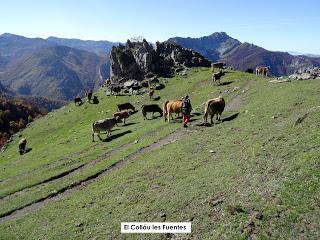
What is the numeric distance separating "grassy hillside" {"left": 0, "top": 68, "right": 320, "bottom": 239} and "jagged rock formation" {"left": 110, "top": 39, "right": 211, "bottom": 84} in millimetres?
55320

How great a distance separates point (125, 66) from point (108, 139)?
5963 centimetres

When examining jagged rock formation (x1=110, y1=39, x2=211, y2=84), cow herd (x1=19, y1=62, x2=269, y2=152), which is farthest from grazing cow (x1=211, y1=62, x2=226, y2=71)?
cow herd (x1=19, y1=62, x2=269, y2=152)

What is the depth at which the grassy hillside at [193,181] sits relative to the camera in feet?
59.5

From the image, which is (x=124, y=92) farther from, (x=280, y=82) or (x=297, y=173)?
(x=297, y=173)

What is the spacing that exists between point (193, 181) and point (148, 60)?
80.3 m

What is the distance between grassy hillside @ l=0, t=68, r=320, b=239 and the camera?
18.1m

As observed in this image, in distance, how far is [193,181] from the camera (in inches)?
960

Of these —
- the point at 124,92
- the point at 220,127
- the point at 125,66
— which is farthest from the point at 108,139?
the point at 125,66

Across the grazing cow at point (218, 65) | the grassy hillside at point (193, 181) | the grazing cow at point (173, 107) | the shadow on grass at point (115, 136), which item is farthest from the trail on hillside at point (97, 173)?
the grazing cow at point (218, 65)

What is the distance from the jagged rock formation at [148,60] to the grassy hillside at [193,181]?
55320 millimetres

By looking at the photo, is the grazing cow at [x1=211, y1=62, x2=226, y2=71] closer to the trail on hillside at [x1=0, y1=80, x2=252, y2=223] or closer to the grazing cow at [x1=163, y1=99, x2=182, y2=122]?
the trail on hillside at [x1=0, y1=80, x2=252, y2=223]

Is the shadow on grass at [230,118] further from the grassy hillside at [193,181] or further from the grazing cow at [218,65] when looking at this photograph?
the grazing cow at [218,65]

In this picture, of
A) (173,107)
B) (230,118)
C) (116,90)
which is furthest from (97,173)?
(116,90)

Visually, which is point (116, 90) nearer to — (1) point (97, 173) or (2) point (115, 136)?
(2) point (115, 136)
